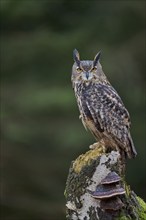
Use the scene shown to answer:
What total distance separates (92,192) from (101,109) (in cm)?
121

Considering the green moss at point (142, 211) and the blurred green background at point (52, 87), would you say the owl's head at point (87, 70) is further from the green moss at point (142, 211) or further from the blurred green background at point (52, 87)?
the blurred green background at point (52, 87)

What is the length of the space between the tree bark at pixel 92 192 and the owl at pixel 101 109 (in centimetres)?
62

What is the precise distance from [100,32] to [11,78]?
1573 mm

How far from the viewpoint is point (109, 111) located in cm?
652

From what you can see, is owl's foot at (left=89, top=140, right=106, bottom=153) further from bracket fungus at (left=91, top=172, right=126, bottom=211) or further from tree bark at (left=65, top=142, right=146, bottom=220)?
bracket fungus at (left=91, top=172, right=126, bottom=211)

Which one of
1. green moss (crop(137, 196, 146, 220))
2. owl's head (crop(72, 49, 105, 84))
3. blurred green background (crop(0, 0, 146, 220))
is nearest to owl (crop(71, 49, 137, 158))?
owl's head (crop(72, 49, 105, 84))

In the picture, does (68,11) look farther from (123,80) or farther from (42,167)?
(42,167)

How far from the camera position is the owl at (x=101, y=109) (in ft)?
20.7

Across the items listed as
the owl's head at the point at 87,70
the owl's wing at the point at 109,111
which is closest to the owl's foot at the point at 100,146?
the owl's wing at the point at 109,111

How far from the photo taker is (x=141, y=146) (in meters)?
15.7

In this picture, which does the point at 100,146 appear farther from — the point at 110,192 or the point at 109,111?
the point at 110,192

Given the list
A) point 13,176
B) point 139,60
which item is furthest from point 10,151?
point 139,60

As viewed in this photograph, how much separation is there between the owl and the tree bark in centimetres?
62

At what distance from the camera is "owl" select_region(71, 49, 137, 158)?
632 centimetres
